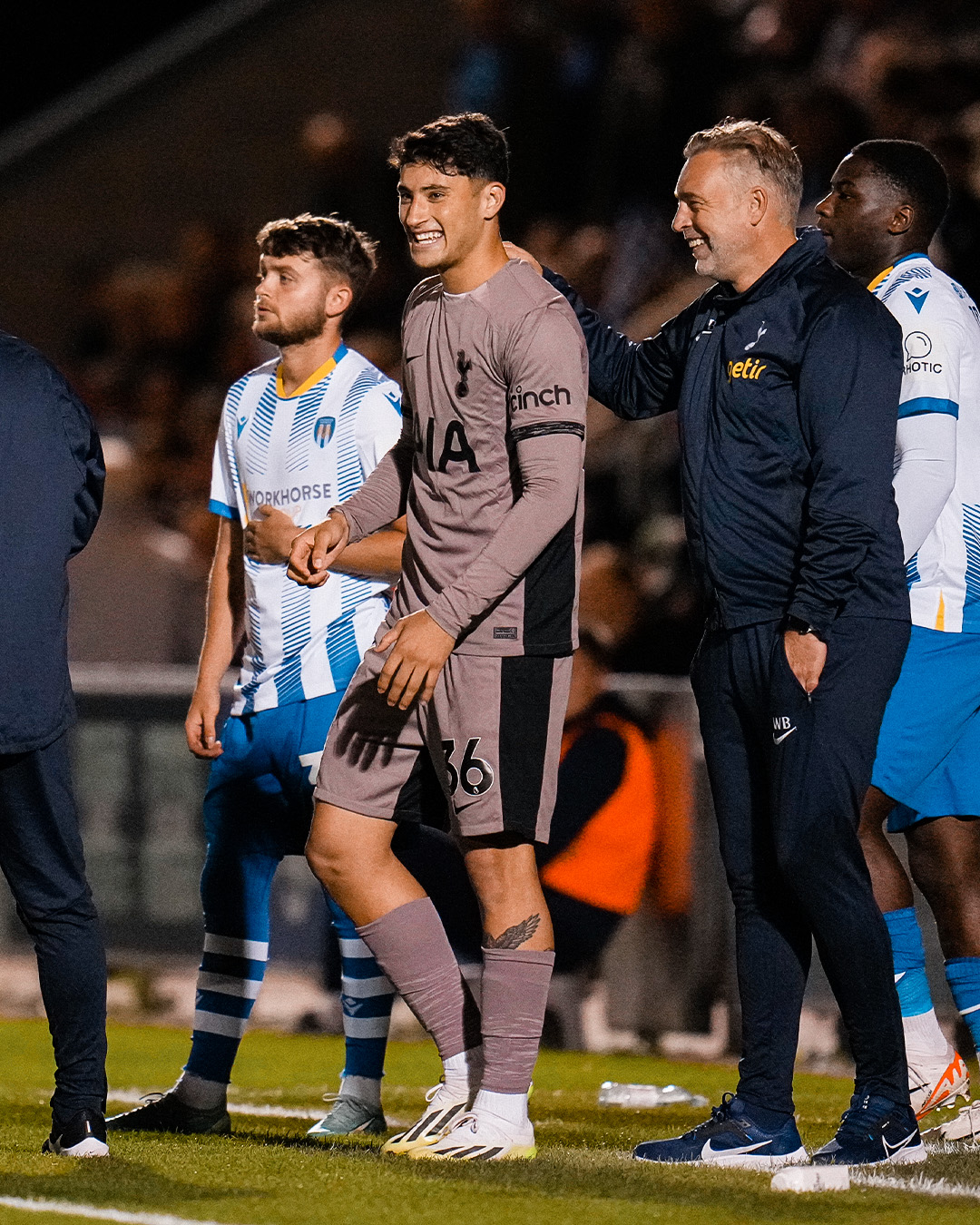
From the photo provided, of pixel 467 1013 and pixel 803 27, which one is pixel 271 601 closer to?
pixel 467 1013

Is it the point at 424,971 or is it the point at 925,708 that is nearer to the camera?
the point at 424,971

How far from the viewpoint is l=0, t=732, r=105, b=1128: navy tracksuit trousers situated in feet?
13.0

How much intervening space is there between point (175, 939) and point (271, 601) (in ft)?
9.58

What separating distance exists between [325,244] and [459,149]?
34.6 inches

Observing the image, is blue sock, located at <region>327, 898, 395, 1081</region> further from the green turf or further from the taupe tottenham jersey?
the taupe tottenham jersey

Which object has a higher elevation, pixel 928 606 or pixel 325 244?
pixel 325 244

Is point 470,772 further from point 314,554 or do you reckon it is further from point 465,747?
point 314,554

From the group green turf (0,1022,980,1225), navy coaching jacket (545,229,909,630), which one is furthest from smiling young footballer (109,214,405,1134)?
navy coaching jacket (545,229,909,630)

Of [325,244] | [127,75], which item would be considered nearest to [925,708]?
[325,244]

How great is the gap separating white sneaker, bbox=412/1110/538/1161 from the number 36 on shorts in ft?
2.23

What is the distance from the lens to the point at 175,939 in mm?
7309

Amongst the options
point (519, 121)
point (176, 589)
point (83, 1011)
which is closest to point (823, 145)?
point (519, 121)

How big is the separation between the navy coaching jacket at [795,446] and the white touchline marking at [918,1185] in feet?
3.66

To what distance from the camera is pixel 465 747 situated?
4.04m
